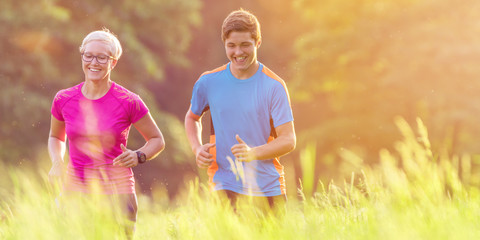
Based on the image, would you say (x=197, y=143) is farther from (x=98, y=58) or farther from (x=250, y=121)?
(x=98, y=58)

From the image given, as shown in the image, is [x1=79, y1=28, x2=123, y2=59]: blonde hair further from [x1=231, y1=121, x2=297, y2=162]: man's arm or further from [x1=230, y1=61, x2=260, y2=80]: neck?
[x1=231, y1=121, x2=297, y2=162]: man's arm

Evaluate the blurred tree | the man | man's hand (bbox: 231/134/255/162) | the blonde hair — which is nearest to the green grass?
man's hand (bbox: 231/134/255/162)

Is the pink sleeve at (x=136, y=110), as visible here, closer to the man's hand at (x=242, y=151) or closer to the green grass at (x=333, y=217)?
the man's hand at (x=242, y=151)

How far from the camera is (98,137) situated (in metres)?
4.16

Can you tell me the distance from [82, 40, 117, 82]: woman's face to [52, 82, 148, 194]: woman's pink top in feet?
0.49

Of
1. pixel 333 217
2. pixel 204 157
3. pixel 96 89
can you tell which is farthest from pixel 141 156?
pixel 333 217

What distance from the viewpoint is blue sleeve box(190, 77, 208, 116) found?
4.42m

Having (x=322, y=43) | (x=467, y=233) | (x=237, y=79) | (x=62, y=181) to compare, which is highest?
(x=322, y=43)

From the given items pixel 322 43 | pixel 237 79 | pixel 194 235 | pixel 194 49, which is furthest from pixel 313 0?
pixel 194 235

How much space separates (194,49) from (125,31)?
4.17m

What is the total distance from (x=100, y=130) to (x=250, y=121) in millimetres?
950

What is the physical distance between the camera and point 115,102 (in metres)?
4.24

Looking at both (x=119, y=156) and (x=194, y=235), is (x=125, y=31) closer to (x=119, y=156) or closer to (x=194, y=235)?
(x=119, y=156)

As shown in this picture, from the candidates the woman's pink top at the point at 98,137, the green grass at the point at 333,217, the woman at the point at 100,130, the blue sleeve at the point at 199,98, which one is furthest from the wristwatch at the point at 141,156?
the green grass at the point at 333,217
